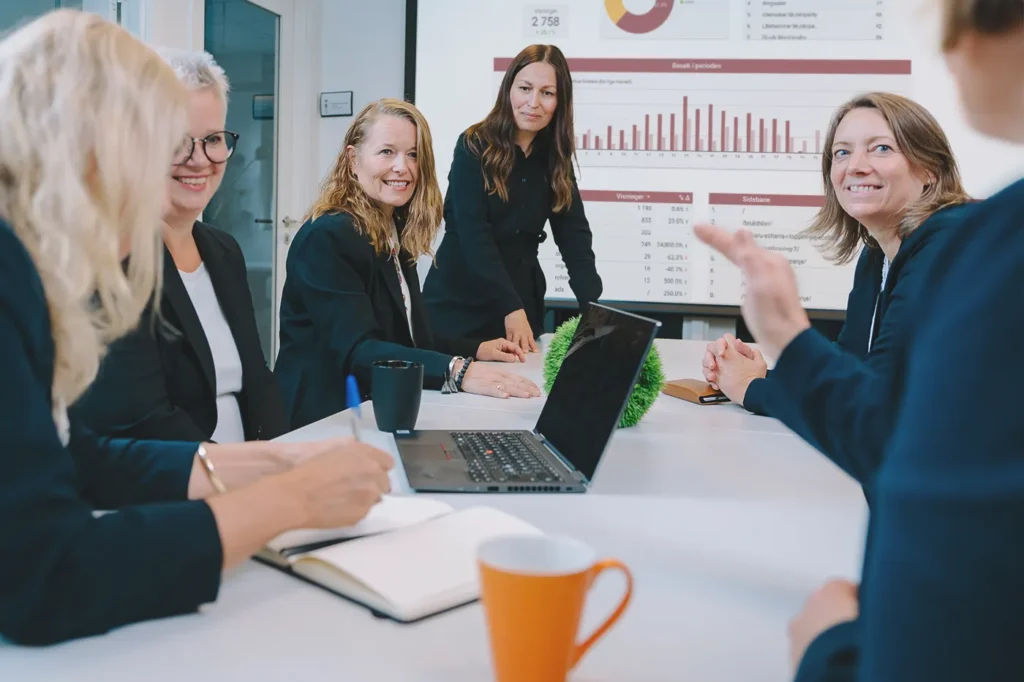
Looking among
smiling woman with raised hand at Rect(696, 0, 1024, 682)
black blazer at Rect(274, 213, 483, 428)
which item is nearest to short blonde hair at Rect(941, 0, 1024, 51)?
smiling woman with raised hand at Rect(696, 0, 1024, 682)

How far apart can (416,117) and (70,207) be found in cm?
153

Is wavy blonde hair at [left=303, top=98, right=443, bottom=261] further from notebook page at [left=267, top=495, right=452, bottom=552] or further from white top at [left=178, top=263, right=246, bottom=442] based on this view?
notebook page at [left=267, top=495, right=452, bottom=552]

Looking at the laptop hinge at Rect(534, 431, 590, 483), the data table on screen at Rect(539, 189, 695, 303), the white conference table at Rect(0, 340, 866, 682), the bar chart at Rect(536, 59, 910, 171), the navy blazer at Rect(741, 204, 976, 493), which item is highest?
the bar chart at Rect(536, 59, 910, 171)

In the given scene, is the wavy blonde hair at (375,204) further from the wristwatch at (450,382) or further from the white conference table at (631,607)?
the white conference table at (631,607)

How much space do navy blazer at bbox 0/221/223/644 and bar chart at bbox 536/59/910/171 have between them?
10.7ft

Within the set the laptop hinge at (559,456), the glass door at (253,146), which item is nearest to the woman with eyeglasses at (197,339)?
the laptop hinge at (559,456)

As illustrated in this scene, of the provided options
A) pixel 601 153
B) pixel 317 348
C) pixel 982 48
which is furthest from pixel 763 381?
pixel 601 153

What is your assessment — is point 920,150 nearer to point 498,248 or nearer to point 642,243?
point 498,248

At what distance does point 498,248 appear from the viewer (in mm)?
2957

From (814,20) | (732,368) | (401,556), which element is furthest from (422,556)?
(814,20)

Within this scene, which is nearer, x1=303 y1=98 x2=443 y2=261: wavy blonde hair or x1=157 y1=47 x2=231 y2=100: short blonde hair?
x1=157 y1=47 x2=231 y2=100: short blonde hair

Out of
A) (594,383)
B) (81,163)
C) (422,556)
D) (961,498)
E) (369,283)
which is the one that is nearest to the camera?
(961,498)

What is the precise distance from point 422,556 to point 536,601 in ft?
0.90

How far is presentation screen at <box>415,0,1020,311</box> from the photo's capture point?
361 centimetres
